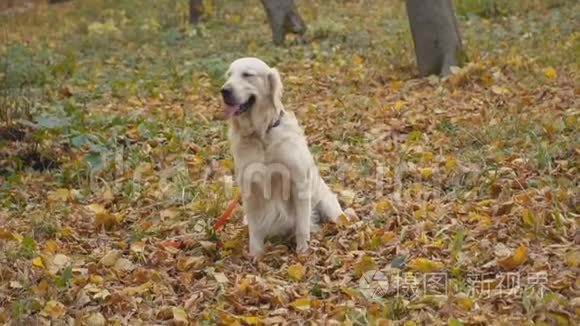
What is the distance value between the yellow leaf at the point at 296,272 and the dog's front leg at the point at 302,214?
0.44m

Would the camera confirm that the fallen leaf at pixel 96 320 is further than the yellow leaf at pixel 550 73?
No

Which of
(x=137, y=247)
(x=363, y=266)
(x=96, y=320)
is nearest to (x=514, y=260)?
(x=363, y=266)

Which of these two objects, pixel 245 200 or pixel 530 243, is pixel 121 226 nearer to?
pixel 245 200

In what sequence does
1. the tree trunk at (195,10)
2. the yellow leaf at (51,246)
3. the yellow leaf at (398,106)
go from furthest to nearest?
the tree trunk at (195,10), the yellow leaf at (398,106), the yellow leaf at (51,246)

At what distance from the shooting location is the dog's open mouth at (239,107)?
503cm

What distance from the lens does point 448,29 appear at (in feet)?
30.8

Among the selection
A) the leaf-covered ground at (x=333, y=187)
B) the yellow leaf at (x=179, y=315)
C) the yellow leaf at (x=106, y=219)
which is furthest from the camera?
the yellow leaf at (x=106, y=219)

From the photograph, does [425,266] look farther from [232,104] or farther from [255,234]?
[232,104]

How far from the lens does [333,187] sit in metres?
6.36

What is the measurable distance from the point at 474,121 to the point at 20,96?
489 centimetres

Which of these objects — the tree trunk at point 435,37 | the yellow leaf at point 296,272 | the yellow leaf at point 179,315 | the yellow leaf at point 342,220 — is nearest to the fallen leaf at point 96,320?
the yellow leaf at point 179,315

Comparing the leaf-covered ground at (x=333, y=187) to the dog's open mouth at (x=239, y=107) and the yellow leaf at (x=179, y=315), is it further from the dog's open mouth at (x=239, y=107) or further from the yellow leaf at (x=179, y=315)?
the dog's open mouth at (x=239, y=107)

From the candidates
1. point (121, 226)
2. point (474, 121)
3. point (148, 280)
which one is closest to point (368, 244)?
point (148, 280)

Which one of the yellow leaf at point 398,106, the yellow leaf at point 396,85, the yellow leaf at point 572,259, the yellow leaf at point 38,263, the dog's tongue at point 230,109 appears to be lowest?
the yellow leaf at point 38,263
